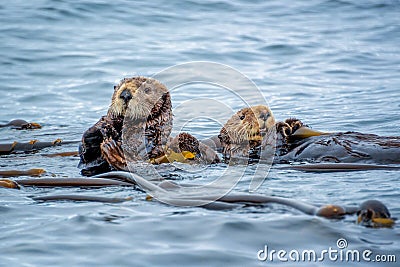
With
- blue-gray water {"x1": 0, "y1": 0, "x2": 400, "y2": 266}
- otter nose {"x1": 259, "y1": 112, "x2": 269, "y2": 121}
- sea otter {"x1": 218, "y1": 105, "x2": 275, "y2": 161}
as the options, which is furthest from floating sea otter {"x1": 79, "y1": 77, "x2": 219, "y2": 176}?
otter nose {"x1": 259, "y1": 112, "x2": 269, "y2": 121}

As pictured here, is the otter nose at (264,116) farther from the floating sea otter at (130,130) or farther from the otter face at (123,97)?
the otter face at (123,97)

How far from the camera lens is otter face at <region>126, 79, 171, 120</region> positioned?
5.33m

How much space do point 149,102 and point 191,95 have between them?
447cm

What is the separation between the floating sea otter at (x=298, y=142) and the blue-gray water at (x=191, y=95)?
516 millimetres

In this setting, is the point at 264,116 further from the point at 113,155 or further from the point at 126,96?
the point at 113,155

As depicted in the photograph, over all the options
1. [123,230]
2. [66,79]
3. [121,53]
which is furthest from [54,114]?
[123,230]

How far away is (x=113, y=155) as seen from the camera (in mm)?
5137

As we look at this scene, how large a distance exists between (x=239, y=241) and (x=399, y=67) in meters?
9.24

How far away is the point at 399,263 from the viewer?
3.08 metres

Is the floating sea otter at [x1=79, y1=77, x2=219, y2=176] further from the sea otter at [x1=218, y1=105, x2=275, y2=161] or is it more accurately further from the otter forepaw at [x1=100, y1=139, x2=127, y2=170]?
the sea otter at [x1=218, y1=105, x2=275, y2=161]

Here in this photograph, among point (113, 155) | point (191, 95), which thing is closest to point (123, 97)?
point (113, 155)

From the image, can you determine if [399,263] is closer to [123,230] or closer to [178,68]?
[123,230]

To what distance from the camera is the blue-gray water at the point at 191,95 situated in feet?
11.3

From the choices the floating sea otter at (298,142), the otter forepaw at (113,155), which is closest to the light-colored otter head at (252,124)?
the floating sea otter at (298,142)
